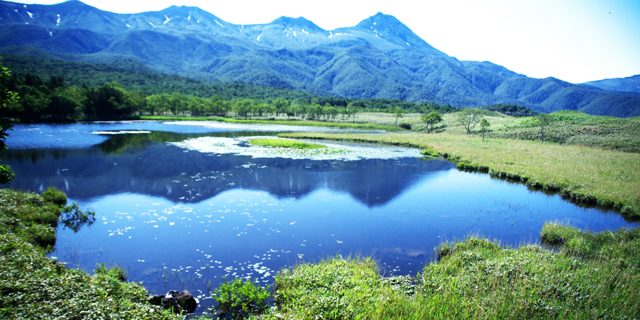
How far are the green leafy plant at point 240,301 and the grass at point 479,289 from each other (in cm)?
74

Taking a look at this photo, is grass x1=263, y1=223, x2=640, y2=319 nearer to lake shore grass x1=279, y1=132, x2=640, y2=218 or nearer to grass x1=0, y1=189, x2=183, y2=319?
grass x1=0, y1=189, x2=183, y2=319

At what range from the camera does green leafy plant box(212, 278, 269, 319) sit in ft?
35.2

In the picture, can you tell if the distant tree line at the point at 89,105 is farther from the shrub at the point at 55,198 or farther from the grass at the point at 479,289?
the grass at the point at 479,289

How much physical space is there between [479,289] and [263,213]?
15194 millimetres

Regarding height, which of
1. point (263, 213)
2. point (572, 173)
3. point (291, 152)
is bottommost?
point (263, 213)

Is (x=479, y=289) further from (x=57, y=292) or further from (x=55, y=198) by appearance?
(x=55, y=198)

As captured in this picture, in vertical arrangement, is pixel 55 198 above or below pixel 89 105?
below

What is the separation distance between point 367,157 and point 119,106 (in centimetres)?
11237

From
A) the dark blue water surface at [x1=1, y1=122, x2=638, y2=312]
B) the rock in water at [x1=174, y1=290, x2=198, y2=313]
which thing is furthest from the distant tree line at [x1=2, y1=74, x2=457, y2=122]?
the rock in water at [x1=174, y1=290, x2=198, y2=313]

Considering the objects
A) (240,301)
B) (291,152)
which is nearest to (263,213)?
(240,301)

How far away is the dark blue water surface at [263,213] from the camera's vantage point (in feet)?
50.0

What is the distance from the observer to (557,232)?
18422 mm

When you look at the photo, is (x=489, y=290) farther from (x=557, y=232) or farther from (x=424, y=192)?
(x=424, y=192)

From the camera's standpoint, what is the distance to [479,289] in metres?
10.7
